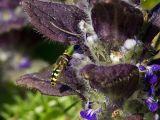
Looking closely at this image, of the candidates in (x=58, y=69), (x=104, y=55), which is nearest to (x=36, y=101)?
(x=58, y=69)

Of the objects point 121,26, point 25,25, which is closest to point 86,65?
point 121,26

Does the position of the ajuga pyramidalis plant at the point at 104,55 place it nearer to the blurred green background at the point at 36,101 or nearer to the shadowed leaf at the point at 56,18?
the shadowed leaf at the point at 56,18

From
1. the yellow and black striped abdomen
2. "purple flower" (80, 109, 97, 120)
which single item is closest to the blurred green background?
the yellow and black striped abdomen

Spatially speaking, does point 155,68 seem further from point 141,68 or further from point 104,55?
point 104,55

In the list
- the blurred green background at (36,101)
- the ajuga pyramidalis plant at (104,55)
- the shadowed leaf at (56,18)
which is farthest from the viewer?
the blurred green background at (36,101)

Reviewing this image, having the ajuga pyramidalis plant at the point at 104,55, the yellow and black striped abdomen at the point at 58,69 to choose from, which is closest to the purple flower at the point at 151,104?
the ajuga pyramidalis plant at the point at 104,55
